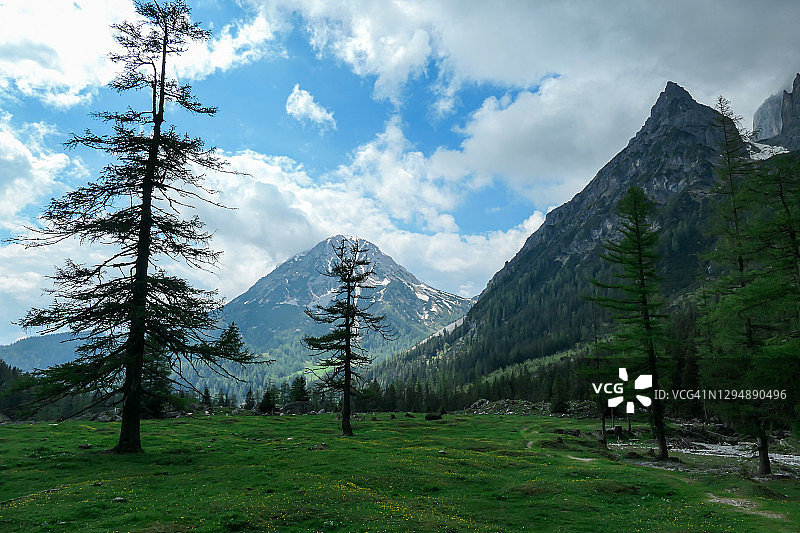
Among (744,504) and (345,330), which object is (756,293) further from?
(345,330)

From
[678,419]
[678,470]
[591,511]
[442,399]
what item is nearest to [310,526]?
[591,511]

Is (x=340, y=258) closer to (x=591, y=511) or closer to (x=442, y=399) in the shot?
(x=591, y=511)

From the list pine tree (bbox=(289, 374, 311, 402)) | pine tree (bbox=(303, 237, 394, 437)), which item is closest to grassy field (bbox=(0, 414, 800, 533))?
pine tree (bbox=(303, 237, 394, 437))

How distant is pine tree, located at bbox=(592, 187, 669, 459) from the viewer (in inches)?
1324

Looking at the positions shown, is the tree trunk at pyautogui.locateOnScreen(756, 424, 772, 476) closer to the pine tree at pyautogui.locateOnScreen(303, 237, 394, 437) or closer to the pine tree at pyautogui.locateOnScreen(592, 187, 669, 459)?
the pine tree at pyautogui.locateOnScreen(592, 187, 669, 459)

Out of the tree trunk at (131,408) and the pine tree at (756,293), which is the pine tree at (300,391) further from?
the pine tree at (756,293)

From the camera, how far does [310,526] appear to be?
45.5ft

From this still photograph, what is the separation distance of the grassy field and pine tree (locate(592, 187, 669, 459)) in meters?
8.75

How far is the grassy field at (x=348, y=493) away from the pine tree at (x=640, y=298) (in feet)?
28.7

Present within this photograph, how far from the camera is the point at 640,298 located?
114 ft

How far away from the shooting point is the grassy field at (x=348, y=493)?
1416 cm

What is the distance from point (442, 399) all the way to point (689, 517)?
13296 cm

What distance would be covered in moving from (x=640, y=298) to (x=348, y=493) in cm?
2980

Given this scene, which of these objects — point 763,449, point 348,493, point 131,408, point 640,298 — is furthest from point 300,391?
point 763,449
